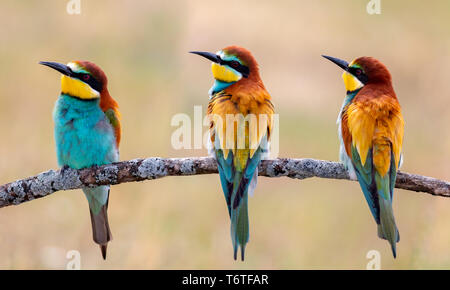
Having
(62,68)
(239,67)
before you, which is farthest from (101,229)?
(239,67)

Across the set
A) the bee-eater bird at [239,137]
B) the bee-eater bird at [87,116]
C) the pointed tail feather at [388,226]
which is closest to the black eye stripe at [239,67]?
the bee-eater bird at [239,137]

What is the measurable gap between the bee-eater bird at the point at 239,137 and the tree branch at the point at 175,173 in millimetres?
60

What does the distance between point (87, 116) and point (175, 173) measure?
669 mm

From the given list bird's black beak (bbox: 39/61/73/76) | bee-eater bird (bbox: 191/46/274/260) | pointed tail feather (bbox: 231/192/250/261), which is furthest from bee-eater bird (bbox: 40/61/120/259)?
pointed tail feather (bbox: 231/192/250/261)

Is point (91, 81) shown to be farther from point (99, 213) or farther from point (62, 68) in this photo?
point (99, 213)

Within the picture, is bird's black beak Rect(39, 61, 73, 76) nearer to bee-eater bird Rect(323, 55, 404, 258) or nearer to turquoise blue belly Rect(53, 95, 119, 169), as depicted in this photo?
turquoise blue belly Rect(53, 95, 119, 169)

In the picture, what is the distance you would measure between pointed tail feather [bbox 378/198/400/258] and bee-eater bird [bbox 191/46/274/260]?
1.66ft

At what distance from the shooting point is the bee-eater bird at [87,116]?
8.61 ft

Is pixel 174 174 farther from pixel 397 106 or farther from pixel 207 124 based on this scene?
pixel 397 106

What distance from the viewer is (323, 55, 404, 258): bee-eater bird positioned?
7.28 ft

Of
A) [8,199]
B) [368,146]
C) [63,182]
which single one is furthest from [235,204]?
[8,199]

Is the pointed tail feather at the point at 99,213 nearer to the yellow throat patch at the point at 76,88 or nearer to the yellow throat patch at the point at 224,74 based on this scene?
the yellow throat patch at the point at 76,88

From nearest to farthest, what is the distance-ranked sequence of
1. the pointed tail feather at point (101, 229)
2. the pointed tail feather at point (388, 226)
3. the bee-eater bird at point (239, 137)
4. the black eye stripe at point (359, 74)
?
the pointed tail feather at point (388, 226), the bee-eater bird at point (239, 137), the black eye stripe at point (359, 74), the pointed tail feather at point (101, 229)

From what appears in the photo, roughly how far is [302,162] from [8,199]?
48.0 inches
